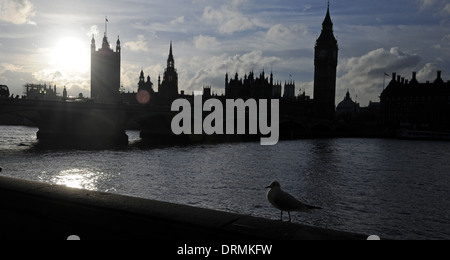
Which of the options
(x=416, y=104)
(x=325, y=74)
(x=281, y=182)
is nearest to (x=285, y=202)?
(x=281, y=182)

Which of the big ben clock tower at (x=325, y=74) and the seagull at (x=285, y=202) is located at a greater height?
the big ben clock tower at (x=325, y=74)

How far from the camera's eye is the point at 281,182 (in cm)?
2355

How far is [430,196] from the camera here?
20.1 m

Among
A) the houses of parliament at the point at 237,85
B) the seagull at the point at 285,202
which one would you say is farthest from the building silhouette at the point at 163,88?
the seagull at the point at 285,202

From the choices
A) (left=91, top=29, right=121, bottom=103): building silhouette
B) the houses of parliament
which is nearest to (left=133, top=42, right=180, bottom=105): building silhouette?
the houses of parliament

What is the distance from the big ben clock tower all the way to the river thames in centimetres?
11149

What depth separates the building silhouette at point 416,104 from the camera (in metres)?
116

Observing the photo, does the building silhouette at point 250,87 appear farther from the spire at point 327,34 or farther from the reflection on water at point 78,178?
the reflection on water at point 78,178

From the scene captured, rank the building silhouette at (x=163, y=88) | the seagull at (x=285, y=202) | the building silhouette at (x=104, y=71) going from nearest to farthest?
the seagull at (x=285, y=202), the building silhouette at (x=163, y=88), the building silhouette at (x=104, y=71)

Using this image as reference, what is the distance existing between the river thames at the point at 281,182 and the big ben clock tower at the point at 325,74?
11149 cm

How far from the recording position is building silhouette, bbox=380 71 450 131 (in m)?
116

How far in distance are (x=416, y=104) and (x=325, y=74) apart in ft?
111

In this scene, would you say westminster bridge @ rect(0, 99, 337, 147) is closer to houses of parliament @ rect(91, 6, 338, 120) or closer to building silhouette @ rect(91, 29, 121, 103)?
houses of parliament @ rect(91, 6, 338, 120)

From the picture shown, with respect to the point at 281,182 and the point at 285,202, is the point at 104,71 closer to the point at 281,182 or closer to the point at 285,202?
the point at 281,182
